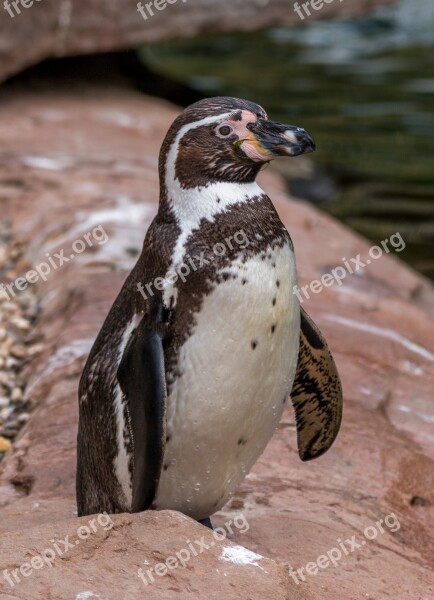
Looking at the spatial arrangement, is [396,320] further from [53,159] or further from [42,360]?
[53,159]

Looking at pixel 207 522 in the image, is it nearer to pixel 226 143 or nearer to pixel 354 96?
pixel 226 143

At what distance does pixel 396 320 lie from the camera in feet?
16.2

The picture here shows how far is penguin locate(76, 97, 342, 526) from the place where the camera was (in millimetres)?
2762

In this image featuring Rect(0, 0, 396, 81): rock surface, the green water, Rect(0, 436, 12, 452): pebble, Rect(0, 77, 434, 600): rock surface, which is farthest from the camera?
the green water

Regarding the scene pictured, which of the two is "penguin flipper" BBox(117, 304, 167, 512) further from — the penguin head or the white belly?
the penguin head

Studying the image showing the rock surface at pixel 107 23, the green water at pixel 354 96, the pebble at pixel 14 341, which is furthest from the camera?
the green water at pixel 354 96

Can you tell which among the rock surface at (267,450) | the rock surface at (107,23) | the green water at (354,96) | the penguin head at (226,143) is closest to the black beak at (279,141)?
the penguin head at (226,143)

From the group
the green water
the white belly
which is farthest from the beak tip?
the green water

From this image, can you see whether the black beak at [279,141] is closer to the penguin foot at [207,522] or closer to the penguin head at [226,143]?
the penguin head at [226,143]

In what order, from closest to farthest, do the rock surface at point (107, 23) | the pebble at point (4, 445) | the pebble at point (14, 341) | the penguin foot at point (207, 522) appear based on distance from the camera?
the penguin foot at point (207, 522)
the pebble at point (4, 445)
the pebble at point (14, 341)
the rock surface at point (107, 23)

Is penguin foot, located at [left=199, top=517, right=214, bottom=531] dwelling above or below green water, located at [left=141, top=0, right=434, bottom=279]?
above

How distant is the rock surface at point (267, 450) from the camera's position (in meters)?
2.46

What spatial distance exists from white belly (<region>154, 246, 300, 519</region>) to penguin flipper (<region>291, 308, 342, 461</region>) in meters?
0.20

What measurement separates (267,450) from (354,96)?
928 centimetres
